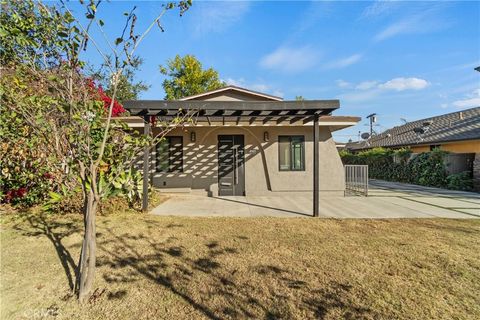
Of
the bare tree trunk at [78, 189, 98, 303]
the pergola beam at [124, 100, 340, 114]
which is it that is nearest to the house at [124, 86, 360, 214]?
the pergola beam at [124, 100, 340, 114]

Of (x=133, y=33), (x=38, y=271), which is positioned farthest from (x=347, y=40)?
(x=38, y=271)

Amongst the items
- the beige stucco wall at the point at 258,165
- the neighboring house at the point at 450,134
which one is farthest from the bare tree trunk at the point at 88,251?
the neighboring house at the point at 450,134

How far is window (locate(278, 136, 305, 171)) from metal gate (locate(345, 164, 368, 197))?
2.45m

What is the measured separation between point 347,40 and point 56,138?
1173 cm

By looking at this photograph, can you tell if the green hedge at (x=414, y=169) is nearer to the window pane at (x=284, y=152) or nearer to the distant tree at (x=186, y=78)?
the window pane at (x=284, y=152)

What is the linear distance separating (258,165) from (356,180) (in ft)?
14.8

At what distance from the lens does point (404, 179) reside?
55.2 ft

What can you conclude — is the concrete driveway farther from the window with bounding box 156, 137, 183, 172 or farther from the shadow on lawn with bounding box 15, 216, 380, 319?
the shadow on lawn with bounding box 15, 216, 380, 319

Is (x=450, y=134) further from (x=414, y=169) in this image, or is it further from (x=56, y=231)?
(x=56, y=231)

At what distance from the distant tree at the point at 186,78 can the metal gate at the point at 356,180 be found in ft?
65.1

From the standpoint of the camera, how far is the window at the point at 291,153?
423 inches

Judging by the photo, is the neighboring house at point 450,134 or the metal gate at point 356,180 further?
the neighboring house at point 450,134

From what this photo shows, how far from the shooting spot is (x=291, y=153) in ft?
35.4

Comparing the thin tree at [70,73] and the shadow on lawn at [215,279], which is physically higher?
the thin tree at [70,73]
